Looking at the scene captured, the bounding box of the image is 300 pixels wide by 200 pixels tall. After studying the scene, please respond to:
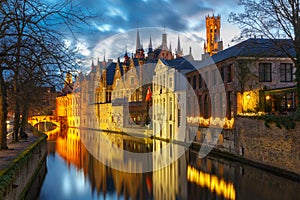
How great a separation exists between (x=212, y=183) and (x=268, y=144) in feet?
17.3

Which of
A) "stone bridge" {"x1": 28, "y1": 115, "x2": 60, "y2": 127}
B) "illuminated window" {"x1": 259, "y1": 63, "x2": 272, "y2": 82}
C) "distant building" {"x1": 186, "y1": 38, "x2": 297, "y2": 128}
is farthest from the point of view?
"stone bridge" {"x1": 28, "y1": 115, "x2": 60, "y2": 127}

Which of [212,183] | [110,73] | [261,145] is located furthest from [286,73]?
[110,73]

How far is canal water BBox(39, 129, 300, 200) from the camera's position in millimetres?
16453

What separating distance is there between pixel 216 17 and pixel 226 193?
11848cm

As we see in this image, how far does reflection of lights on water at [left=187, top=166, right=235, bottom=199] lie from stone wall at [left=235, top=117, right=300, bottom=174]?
362 cm

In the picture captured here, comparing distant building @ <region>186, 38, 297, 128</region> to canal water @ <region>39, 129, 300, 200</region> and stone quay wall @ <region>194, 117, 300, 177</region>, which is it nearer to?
stone quay wall @ <region>194, 117, 300, 177</region>

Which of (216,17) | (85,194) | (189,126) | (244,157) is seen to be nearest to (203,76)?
(189,126)

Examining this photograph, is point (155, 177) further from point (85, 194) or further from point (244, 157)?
point (244, 157)

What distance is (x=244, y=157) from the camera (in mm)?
24938

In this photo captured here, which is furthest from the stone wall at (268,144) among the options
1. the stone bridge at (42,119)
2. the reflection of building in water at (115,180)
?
the stone bridge at (42,119)

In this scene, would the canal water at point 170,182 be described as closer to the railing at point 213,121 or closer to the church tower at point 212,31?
the railing at point 213,121

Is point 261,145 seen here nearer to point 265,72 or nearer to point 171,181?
point 171,181

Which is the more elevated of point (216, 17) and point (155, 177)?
point (216, 17)

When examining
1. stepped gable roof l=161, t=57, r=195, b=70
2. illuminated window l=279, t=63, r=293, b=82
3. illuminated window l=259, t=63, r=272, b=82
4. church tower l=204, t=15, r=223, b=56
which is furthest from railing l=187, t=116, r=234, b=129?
church tower l=204, t=15, r=223, b=56
